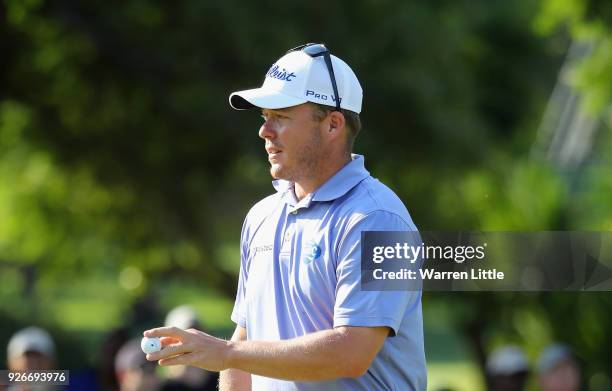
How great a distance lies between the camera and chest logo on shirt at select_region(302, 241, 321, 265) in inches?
162

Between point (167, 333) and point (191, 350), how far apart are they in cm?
10

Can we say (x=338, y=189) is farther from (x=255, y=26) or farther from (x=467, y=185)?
(x=467, y=185)

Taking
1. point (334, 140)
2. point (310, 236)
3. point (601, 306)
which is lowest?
point (310, 236)

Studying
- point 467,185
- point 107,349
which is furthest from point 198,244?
point 107,349

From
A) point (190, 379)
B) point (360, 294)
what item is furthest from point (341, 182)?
point (190, 379)

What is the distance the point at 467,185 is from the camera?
1884 centimetres

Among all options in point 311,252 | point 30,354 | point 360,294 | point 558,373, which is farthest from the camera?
point 558,373

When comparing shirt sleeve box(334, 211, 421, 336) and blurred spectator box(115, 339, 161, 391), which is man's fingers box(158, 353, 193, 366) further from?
blurred spectator box(115, 339, 161, 391)

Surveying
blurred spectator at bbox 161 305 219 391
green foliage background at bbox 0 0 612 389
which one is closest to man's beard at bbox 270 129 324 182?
blurred spectator at bbox 161 305 219 391

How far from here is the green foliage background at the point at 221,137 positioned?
14.9m

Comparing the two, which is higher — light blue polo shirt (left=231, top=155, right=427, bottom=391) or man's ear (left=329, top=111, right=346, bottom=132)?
man's ear (left=329, top=111, right=346, bottom=132)

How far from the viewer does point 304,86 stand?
4250 mm

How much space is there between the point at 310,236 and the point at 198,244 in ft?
49.8

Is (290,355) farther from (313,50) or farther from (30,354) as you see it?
(30,354)
